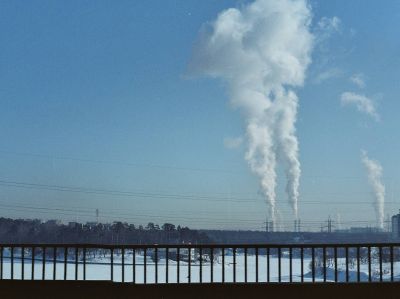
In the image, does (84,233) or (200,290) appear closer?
(200,290)

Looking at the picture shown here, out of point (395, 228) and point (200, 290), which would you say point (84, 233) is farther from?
point (200, 290)

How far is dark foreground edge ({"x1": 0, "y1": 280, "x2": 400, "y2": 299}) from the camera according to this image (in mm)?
4984

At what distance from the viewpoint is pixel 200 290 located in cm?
509

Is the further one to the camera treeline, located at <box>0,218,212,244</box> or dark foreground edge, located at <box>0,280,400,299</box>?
treeline, located at <box>0,218,212,244</box>

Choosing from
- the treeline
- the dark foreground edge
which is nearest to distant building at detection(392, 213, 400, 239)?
the treeline

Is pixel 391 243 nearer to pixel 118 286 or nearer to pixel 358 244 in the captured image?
pixel 358 244

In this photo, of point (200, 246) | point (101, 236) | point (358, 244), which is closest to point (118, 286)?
point (200, 246)

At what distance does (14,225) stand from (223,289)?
4452cm

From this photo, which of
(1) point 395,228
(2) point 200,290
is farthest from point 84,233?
(2) point 200,290

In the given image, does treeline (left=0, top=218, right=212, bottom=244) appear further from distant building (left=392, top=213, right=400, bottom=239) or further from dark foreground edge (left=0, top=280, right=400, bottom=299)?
dark foreground edge (left=0, top=280, right=400, bottom=299)

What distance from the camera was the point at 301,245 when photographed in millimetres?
6855

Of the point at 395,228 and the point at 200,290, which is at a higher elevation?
the point at 200,290

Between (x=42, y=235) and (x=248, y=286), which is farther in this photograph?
(x=42, y=235)

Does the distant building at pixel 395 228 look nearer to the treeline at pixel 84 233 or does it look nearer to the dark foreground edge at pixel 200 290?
the treeline at pixel 84 233
